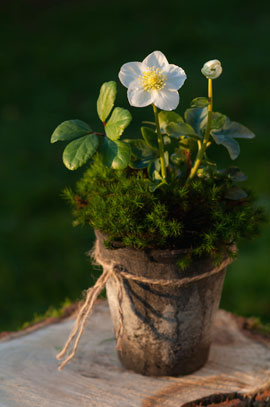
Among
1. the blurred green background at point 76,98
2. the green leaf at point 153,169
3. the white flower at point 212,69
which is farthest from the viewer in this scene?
the blurred green background at point 76,98

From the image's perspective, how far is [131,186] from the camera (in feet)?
5.25

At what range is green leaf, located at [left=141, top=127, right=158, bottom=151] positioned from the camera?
1638 mm

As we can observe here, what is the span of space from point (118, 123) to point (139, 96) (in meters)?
0.10

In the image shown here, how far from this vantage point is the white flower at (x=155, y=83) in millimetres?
1436

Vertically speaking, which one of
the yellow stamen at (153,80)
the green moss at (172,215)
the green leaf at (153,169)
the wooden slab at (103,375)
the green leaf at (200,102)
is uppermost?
the yellow stamen at (153,80)

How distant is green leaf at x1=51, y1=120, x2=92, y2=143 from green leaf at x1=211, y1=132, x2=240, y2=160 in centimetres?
39

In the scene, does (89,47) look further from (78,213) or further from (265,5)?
(78,213)

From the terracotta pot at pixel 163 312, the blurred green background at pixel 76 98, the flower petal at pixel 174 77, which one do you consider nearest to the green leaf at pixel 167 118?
the flower petal at pixel 174 77

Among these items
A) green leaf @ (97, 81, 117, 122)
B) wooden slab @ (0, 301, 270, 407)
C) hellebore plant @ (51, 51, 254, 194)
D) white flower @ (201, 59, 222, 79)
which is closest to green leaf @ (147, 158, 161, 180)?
hellebore plant @ (51, 51, 254, 194)

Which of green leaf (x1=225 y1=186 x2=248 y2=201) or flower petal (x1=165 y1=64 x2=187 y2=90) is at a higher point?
flower petal (x1=165 y1=64 x2=187 y2=90)

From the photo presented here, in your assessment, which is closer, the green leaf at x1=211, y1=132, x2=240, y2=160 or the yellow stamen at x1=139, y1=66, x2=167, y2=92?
the yellow stamen at x1=139, y1=66, x2=167, y2=92

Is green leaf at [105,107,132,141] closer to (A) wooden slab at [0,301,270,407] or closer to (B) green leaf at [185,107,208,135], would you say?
(B) green leaf at [185,107,208,135]

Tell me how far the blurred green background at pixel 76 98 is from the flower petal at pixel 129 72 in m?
0.71

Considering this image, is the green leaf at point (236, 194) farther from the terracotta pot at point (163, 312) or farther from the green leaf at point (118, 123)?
the green leaf at point (118, 123)
